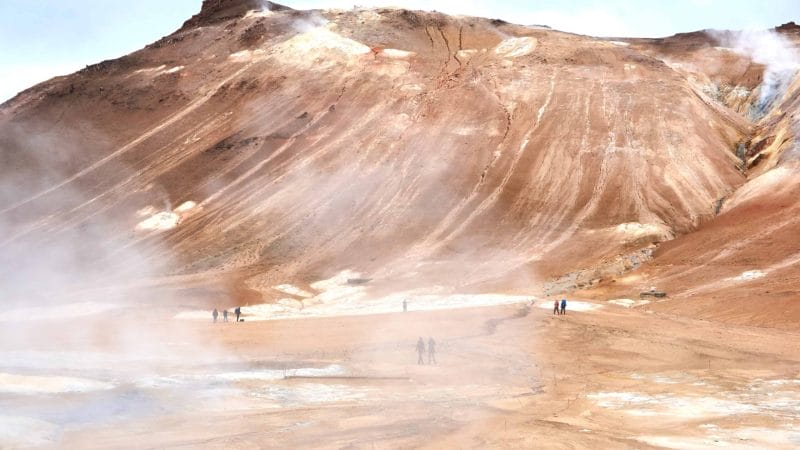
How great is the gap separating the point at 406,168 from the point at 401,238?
7.57m

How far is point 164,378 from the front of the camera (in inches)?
693

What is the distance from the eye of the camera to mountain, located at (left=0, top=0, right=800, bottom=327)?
43.4 meters

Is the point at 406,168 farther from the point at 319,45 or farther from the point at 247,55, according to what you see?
Result: the point at 247,55

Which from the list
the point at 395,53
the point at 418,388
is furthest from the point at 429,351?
the point at 395,53

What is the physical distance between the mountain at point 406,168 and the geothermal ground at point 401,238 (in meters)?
0.23

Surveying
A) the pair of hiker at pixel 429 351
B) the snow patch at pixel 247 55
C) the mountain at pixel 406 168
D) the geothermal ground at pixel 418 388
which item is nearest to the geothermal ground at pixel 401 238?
the geothermal ground at pixel 418 388

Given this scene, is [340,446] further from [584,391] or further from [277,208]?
[277,208]

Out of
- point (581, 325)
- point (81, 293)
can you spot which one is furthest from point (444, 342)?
point (81, 293)

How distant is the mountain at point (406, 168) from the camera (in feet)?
143

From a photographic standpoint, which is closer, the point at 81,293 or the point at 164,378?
the point at 164,378

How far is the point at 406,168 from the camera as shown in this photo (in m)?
55.0

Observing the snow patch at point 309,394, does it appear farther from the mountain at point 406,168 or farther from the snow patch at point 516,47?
the snow patch at point 516,47

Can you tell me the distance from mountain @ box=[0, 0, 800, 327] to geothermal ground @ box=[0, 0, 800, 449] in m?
0.23

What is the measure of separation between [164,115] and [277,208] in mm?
20324
